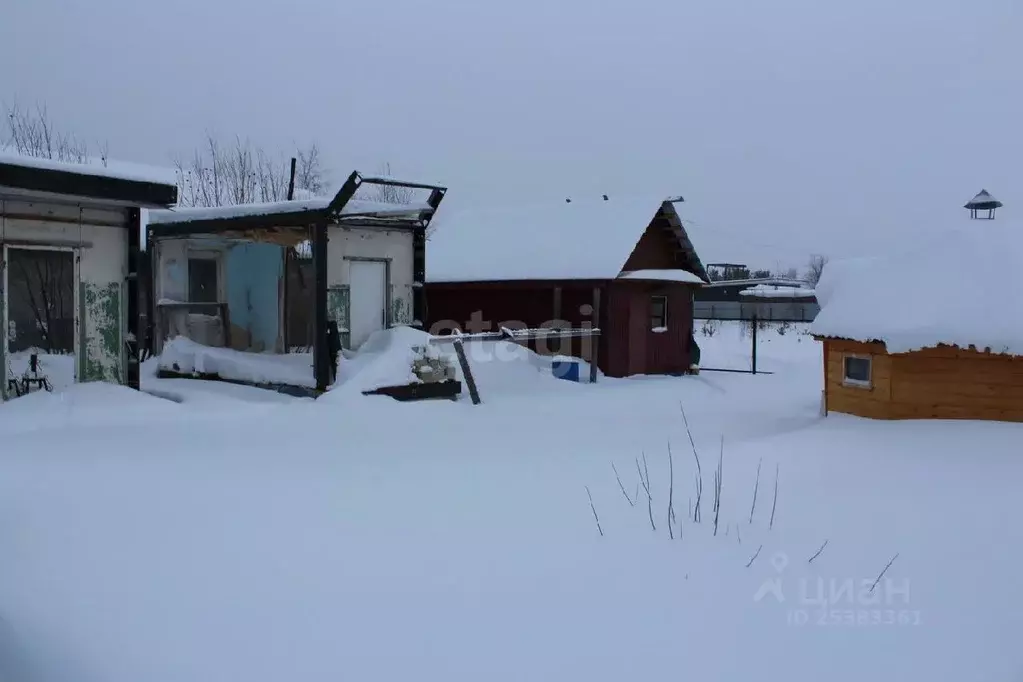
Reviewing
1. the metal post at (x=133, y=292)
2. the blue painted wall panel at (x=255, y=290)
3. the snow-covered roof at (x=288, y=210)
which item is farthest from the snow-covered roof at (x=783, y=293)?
the metal post at (x=133, y=292)

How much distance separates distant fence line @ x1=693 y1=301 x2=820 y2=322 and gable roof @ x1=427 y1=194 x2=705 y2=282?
1977 centimetres

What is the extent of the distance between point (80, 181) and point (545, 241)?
Result: 1151 centimetres

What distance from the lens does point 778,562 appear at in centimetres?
545

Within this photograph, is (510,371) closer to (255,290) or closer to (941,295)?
(255,290)

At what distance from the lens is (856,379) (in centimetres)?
1086

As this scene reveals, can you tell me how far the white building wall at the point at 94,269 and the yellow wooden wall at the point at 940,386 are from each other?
10.2 meters

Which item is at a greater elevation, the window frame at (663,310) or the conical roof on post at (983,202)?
the conical roof on post at (983,202)

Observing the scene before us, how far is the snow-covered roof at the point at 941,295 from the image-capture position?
30.7 feet

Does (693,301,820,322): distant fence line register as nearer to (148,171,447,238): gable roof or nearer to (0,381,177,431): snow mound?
(148,171,447,238): gable roof

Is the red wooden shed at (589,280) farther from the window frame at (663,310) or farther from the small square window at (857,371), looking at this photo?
the small square window at (857,371)

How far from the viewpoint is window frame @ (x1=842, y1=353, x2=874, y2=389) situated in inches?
412

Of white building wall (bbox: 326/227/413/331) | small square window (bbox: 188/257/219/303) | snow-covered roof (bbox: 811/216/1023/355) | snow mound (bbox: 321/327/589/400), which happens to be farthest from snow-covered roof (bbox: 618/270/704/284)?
small square window (bbox: 188/257/219/303)

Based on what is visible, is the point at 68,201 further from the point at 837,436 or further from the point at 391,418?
the point at 837,436

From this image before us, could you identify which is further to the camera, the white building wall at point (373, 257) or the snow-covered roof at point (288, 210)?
the white building wall at point (373, 257)
